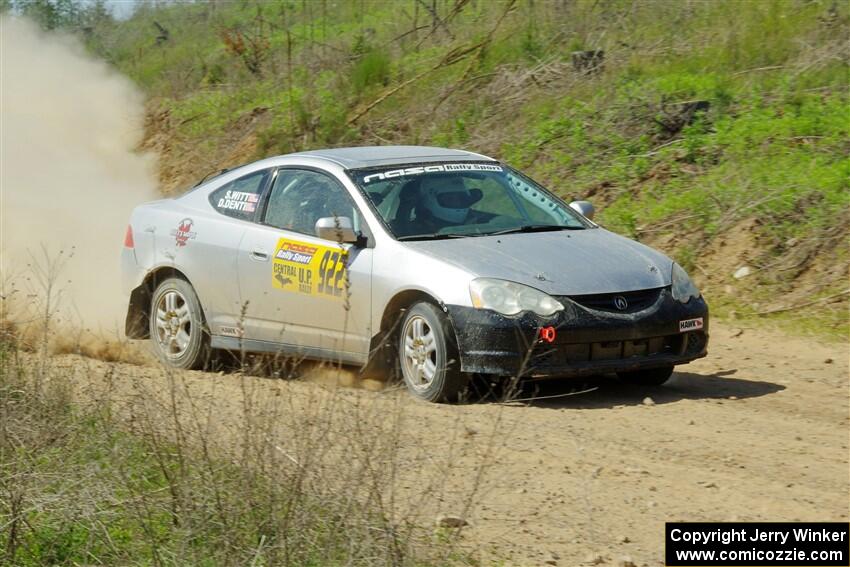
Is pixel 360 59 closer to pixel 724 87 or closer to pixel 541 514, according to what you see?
pixel 724 87

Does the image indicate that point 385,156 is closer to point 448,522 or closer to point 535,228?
point 535,228

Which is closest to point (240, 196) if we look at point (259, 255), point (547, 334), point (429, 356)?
point (259, 255)

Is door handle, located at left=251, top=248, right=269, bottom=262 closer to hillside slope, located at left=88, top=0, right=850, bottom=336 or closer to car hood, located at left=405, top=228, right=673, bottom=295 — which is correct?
car hood, located at left=405, top=228, right=673, bottom=295

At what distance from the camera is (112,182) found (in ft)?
66.3

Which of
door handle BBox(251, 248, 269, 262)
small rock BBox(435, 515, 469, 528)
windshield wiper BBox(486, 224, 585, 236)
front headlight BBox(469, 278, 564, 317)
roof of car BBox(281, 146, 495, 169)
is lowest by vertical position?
small rock BBox(435, 515, 469, 528)

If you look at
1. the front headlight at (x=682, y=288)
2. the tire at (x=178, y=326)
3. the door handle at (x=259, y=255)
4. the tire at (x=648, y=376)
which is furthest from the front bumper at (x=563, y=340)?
the tire at (x=178, y=326)

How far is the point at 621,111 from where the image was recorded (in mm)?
14016

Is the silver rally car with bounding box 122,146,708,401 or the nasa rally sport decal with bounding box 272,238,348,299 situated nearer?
the silver rally car with bounding box 122,146,708,401

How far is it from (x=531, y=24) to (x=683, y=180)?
16.0 ft

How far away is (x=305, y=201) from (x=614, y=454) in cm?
321

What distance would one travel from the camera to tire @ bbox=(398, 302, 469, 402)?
7.76 metres

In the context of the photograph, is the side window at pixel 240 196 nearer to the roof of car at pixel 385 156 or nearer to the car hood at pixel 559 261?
the roof of car at pixel 385 156

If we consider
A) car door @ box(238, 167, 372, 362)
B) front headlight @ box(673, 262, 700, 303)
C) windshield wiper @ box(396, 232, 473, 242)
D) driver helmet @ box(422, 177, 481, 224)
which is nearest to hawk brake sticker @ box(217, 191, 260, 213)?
car door @ box(238, 167, 372, 362)

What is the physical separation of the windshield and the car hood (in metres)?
0.20
